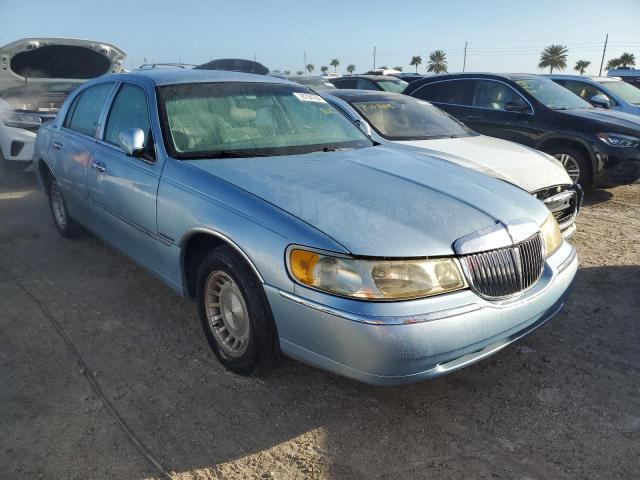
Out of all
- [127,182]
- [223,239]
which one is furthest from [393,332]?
[127,182]

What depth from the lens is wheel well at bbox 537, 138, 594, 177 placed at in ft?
21.0

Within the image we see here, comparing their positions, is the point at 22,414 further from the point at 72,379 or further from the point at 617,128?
the point at 617,128

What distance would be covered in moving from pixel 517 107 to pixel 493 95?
1.62ft

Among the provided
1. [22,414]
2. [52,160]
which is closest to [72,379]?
[22,414]

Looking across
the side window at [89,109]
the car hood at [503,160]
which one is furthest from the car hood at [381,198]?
the side window at [89,109]

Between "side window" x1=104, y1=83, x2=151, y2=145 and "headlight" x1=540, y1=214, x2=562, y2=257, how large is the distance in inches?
95.2

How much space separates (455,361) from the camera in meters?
2.26

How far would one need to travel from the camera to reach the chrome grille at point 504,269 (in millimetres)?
2294

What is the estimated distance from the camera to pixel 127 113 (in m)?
3.60

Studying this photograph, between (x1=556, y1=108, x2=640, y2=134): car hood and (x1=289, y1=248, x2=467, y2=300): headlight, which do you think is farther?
(x1=556, y1=108, x2=640, y2=134): car hood

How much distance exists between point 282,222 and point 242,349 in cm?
79

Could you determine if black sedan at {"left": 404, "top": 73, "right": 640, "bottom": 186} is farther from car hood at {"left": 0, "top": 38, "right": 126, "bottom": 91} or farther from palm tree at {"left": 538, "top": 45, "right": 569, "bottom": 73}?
palm tree at {"left": 538, "top": 45, "right": 569, "bottom": 73}

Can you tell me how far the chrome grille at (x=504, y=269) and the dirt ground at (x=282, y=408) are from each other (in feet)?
2.03

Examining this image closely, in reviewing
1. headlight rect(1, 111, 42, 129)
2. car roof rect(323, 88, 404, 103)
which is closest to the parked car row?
car roof rect(323, 88, 404, 103)
